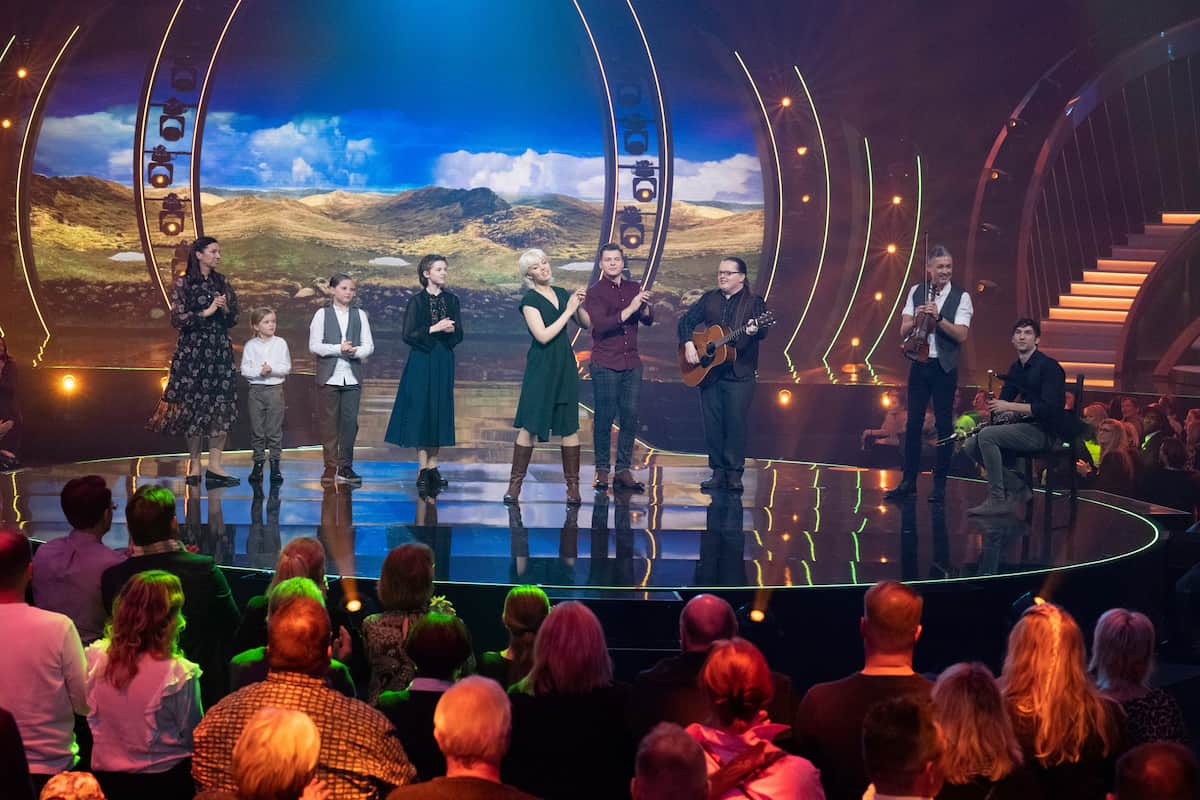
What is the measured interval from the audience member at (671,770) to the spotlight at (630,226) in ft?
35.7

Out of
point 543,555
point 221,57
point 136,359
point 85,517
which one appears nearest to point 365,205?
point 221,57

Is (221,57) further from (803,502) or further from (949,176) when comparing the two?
(803,502)

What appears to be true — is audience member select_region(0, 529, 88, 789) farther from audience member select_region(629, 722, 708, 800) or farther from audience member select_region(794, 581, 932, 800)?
audience member select_region(794, 581, 932, 800)

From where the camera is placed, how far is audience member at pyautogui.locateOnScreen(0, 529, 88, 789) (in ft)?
9.05

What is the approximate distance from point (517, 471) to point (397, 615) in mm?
3342

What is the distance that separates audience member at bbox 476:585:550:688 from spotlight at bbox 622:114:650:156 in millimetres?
10038

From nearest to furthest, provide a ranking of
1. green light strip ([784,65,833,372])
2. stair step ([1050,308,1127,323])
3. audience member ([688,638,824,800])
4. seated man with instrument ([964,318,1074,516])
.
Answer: audience member ([688,638,824,800]), seated man with instrument ([964,318,1074,516]), stair step ([1050,308,1127,323]), green light strip ([784,65,833,372])

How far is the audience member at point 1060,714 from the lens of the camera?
256 centimetres

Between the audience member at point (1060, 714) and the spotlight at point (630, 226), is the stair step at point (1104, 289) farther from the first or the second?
the audience member at point (1060, 714)

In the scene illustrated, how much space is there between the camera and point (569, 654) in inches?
105

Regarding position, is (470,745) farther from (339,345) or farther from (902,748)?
(339,345)

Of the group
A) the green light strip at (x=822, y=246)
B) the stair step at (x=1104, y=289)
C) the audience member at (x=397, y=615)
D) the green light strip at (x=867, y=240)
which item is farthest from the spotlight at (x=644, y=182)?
the audience member at (x=397, y=615)

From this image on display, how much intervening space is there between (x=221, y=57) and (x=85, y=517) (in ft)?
38.2

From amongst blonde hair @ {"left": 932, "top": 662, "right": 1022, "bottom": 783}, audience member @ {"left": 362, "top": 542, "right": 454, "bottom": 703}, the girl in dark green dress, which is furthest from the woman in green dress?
blonde hair @ {"left": 932, "top": 662, "right": 1022, "bottom": 783}
